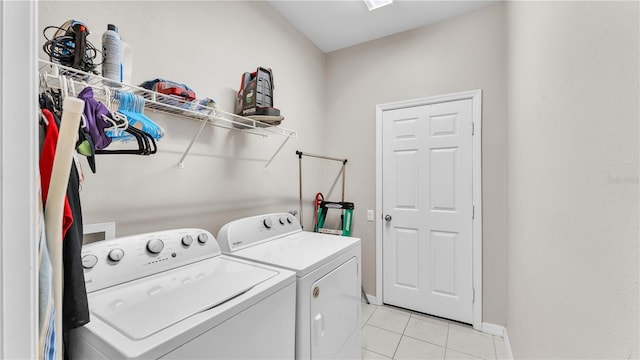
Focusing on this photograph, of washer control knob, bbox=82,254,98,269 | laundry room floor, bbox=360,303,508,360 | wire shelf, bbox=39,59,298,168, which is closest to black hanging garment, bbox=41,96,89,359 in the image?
wire shelf, bbox=39,59,298,168

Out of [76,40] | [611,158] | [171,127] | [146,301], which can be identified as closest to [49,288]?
[146,301]

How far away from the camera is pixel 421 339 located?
7.16 feet

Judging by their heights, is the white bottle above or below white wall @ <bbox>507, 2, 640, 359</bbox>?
above

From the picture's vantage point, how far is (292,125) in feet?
8.39

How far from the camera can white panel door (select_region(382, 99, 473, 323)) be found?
2.41 m

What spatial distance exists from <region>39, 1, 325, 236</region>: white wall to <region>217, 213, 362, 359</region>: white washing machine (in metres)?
0.28

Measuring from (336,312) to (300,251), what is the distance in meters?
0.40

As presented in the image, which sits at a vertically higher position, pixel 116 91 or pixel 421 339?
pixel 116 91

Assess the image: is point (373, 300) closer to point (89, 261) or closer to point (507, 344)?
point (507, 344)

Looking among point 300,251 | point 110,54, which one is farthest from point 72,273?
point 300,251

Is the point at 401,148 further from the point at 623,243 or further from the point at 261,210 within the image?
the point at 623,243

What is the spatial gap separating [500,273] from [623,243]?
2.00 metres
